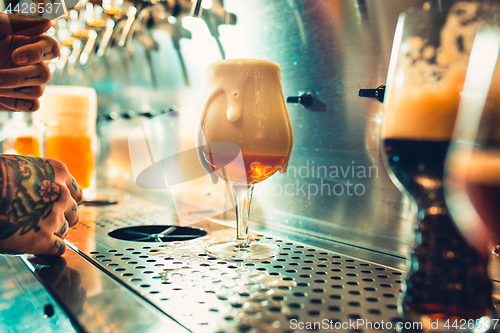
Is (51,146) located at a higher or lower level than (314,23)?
lower

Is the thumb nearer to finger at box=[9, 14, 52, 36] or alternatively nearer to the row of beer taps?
finger at box=[9, 14, 52, 36]

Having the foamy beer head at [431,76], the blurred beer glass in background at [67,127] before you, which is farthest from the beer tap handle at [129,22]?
the foamy beer head at [431,76]

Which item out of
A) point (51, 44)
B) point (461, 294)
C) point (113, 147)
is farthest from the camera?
point (113, 147)

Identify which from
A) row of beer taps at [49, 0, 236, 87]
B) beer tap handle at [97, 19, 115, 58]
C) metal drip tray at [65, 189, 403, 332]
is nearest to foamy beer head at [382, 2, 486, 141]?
metal drip tray at [65, 189, 403, 332]

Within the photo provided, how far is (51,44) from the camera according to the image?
0.94 metres

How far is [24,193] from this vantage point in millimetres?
635

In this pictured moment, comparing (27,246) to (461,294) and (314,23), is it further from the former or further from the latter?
(314,23)

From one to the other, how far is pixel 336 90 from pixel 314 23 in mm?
175

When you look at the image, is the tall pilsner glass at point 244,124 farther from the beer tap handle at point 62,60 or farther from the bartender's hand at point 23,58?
the beer tap handle at point 62,60

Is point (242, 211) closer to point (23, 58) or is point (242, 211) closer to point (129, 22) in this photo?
point (23, 58)

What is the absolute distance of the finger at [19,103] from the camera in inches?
41.2

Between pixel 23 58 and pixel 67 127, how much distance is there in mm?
554

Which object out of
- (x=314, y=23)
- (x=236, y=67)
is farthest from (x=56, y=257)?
(x=314, y=23)

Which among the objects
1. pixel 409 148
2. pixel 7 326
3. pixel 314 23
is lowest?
pixel 7 326
